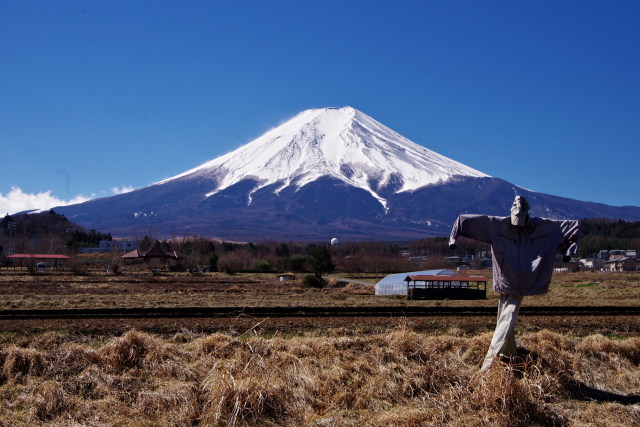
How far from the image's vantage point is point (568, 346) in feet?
34.0

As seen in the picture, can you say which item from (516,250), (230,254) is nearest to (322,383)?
(516,250)

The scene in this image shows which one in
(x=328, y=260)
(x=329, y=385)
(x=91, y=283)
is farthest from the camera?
(x=328, y=260)

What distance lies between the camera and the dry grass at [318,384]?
700cm

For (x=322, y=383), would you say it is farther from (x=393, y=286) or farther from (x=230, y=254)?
(x=230, y=254)

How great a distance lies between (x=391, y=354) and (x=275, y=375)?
2.00m

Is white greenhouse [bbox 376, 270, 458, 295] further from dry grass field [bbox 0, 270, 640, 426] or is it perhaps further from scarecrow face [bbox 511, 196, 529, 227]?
scarecrow face [bbox 511, 196, 529, 227]

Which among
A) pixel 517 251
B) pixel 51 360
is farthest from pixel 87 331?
pixel 517 251

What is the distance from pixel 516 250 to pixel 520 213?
0.52 m

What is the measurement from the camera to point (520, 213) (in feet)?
26.6

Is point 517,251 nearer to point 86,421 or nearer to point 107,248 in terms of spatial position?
point 86,421

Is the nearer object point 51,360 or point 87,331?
point 51,360

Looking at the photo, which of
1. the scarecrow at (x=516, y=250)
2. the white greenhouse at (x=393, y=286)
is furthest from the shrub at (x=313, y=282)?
the scarecrow at (x=516, y=250)

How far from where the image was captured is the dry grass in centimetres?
Answer: 700

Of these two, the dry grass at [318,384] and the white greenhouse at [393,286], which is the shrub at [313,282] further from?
the dry grass at [318,384]
